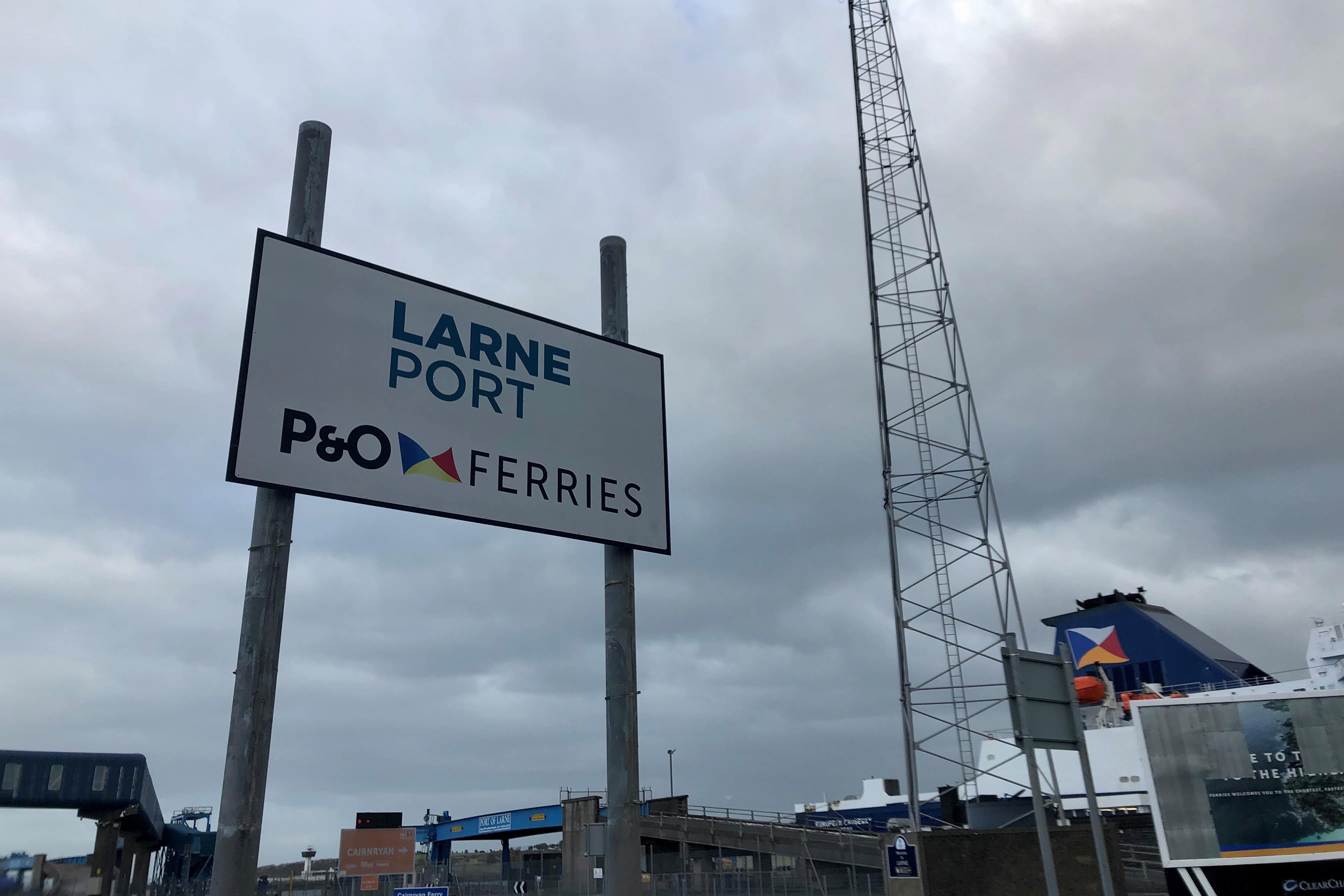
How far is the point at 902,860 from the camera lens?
→ 22.3 meters

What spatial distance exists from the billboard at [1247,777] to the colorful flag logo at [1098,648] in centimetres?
2545

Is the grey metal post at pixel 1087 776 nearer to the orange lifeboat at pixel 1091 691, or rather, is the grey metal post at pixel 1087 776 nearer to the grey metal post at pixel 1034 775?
the grey metal post at pixel 1034 775

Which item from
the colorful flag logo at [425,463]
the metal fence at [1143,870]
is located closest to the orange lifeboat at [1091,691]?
the metal fence at [1143,870]

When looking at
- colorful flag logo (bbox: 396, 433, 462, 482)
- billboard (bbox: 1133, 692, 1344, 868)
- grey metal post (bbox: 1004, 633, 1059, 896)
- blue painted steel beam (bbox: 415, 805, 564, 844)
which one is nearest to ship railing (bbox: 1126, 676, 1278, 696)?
billboard (bbox: 1133, 692, 1344, 868)

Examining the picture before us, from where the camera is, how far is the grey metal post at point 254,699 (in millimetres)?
6551

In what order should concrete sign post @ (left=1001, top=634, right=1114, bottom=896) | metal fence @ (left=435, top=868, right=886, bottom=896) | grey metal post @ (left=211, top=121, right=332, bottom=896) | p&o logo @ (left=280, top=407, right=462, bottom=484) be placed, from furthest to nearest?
metal fence @ (left=435, top=868, right=886, bottom=896) < concrete sign post @ (left=1001, top=634, right=1114, bottom=896) < p&o logo @ (left=280, top=407, right=462, bottom=484) < grey metal post @ (left=211, top=121, right=332, bottom=896)

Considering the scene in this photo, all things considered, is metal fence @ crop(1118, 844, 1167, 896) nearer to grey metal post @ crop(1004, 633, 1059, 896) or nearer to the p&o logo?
grey metal post @ crop(1004, 633, 1059, 896)

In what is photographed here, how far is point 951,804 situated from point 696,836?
15604mm

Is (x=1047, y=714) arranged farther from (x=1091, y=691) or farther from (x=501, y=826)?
(x=501, y=826)

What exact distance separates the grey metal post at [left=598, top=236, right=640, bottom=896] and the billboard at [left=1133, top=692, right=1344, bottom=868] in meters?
33.4

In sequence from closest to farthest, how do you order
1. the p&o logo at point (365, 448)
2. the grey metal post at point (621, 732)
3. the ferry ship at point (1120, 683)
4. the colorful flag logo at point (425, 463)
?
the p&o logo at point (365, 448), the colorful flag logo at point (425, 463), the grey metal post at point (621, 732), the ferry ship at point (1120, 683)

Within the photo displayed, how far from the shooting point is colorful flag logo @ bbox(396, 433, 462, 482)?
8211 millimetres

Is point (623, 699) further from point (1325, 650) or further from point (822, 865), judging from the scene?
point (1325, 650)

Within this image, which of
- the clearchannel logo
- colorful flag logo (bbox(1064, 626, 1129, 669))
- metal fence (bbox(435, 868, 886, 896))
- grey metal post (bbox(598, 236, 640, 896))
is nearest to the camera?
grey metal post (bbox(598, 236, 640, 896))
